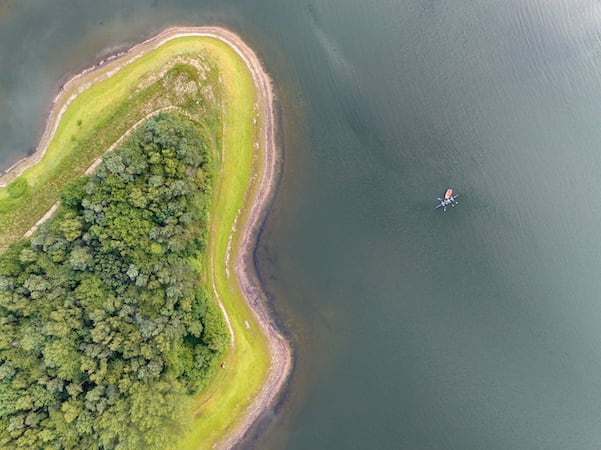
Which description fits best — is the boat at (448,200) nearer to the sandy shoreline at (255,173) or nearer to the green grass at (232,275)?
the sandy shoreline at (255,173)

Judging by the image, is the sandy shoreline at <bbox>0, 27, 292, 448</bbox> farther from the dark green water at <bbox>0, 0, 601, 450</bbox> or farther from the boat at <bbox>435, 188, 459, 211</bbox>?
the boat at <bbox>435, 188, 459, 211</bbox>

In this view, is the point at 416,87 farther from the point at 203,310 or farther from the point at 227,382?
the point at 227,382

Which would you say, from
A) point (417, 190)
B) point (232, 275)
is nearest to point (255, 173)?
point (232, 275)

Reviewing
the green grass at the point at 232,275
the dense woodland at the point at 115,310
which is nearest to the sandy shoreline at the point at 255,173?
the green grass at the point at 232,275

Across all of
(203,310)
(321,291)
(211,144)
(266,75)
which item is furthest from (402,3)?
(203,310)

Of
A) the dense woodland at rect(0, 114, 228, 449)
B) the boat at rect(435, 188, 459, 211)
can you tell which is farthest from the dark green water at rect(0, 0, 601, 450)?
the dense woodland at rect(0, 114, 228, 449)
